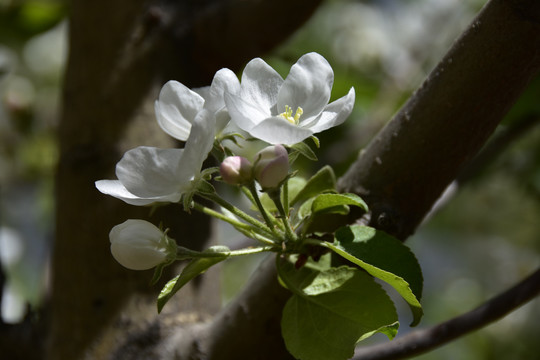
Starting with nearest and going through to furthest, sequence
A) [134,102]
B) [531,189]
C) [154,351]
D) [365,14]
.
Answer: [154,351], [134,102], [531,189], [365,14]

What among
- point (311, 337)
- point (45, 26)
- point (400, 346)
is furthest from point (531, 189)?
point (45, 26)

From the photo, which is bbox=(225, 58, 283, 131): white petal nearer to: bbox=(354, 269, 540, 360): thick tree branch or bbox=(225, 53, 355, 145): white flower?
bbox=(225, 53, 355, 145): white flower

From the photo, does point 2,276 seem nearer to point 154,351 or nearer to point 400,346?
point 154,351

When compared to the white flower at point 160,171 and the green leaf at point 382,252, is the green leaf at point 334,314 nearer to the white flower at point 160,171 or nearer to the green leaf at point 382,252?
the green leaf at point 382,252

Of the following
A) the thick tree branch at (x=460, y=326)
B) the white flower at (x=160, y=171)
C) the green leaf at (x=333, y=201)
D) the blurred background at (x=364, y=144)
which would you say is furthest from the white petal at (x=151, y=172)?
the blurred background at (x=364, y=144)

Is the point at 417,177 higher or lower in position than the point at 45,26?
higher

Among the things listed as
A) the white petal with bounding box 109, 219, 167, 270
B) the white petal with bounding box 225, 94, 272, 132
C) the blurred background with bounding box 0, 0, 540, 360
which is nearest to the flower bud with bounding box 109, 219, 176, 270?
the white petal with bounding box 109, 219, 167, 270

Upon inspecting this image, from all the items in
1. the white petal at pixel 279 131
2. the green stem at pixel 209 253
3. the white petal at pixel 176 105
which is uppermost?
the white petal at pixel 279 131
